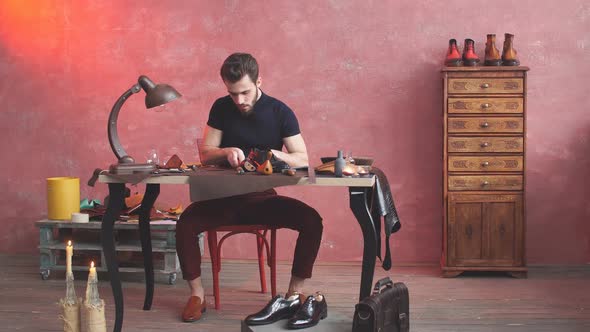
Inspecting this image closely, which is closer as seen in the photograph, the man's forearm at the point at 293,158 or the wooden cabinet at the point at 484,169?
the man's forearm at the point at 293,158

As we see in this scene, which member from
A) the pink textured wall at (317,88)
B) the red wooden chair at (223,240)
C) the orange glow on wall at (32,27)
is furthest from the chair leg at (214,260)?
the orange glow on wall at (32,27)

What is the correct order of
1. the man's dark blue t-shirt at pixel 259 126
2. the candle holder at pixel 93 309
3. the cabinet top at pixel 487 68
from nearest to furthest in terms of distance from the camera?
the candle holder at pixel 93 309, the man's dark blue t-shirt at pixel 259 126, the cabinet top at pixel 487 68

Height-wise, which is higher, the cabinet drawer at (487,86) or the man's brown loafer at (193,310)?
the cabinet drawer at (487,86)

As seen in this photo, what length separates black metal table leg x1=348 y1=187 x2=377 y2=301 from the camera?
3.57 metres

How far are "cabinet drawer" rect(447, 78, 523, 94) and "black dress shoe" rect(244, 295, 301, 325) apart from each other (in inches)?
79.2

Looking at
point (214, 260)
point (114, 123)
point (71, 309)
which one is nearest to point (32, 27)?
point (114, 123)

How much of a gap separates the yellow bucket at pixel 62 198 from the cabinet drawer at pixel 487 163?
7.91 ft

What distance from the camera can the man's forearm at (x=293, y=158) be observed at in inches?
153

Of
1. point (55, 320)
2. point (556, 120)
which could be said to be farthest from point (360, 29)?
point (55, 320)

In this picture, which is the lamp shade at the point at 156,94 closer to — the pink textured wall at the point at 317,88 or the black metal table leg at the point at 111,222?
the black metal table leg at the point at 111,222

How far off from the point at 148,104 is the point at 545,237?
2917 millimetres

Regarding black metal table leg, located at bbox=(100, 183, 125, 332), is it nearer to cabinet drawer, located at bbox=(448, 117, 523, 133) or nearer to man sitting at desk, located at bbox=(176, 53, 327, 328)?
man sitting at desk, located at bbox=(176, 53, 327, 328)

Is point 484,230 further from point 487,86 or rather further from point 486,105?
point 487,86

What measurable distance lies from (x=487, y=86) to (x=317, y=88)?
1.14 metres
